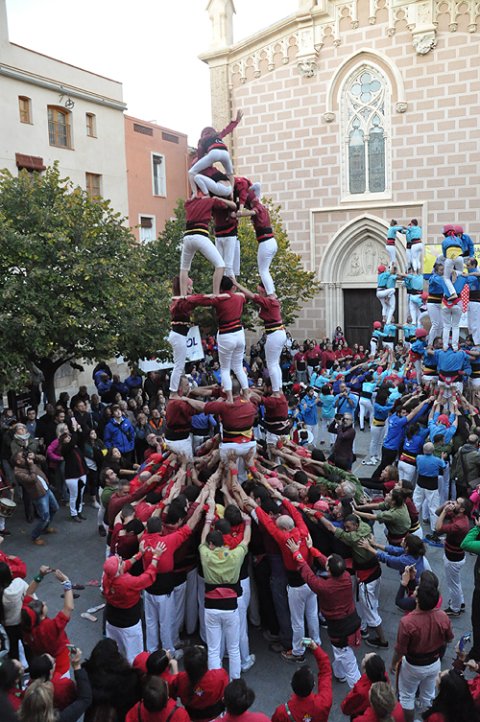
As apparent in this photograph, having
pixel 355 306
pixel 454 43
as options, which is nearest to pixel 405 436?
pixel 355 306

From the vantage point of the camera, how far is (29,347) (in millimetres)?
12539

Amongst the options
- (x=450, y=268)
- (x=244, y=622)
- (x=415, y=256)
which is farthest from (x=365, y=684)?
(x=415, y=256)

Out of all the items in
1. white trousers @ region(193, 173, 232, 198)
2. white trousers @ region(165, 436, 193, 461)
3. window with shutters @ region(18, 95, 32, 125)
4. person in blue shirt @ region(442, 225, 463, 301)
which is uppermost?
window with shutters @ region(18, 95, 32, 125)

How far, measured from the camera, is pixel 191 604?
7410 mm

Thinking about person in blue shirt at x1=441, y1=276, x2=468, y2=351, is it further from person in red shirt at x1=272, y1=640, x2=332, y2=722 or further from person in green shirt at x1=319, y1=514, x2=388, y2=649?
person in red shirt at x1=272, y1=640, x2=332, y2=722

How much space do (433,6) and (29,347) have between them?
61.0ft

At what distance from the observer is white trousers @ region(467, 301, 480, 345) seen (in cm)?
1262

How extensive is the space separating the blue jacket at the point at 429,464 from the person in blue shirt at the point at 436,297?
4.05 meters

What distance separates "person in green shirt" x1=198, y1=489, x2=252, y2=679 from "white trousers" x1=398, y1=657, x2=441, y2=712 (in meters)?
1.69

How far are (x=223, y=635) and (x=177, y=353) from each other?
12.3 feet

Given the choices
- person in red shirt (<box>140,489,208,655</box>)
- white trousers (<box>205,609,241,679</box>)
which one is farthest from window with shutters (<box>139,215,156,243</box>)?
white trousers (<box>205,609,241,679</box>)

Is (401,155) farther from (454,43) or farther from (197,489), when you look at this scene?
(197,489)

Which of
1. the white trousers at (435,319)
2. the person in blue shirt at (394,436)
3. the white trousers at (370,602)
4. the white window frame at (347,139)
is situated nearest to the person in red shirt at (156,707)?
the white trousers at (370,602)

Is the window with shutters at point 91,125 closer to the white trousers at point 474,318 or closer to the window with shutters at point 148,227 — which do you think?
the window with shutters at point 148,227
